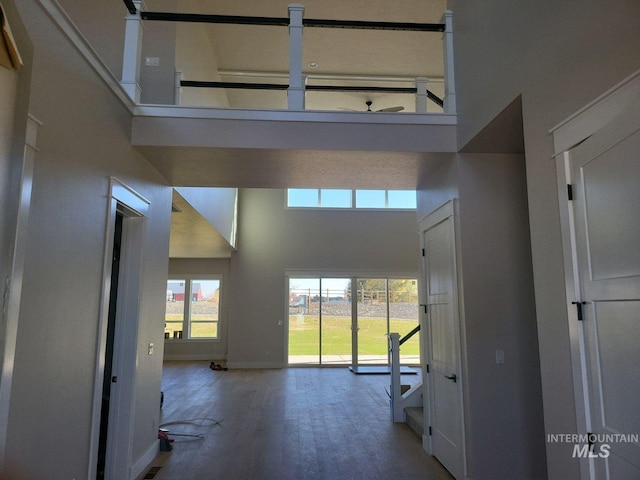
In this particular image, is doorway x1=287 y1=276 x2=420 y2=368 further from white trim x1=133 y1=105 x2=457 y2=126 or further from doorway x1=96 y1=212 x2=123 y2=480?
white trim x1=133 y1=105 x2=457 y2=126

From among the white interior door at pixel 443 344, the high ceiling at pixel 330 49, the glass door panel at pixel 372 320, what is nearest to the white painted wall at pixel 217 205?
the high ceiling at pixel 330 49

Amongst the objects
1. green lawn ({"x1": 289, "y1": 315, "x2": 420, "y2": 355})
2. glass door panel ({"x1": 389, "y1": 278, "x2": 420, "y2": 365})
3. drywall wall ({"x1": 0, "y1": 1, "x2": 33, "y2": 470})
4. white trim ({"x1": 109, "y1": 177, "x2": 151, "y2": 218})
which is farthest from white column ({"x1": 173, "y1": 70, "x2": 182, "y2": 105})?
glass door panel ({"x1": 389, "y1": 278, "x2": 420, "y2": 365})

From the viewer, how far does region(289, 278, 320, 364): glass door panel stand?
981 cm

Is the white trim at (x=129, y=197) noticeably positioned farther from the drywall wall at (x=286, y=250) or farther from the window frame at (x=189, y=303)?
the window frame at (x=189, y=303)

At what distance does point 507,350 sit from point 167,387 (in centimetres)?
615

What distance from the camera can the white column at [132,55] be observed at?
3145mm

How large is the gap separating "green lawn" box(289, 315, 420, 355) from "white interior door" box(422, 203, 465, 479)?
5.88 metres

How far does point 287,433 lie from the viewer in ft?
15.4

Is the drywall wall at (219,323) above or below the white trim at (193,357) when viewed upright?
above

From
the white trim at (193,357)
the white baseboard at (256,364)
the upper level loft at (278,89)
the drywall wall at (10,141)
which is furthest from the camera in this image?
the white trim at (193,357)

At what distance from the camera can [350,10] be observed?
5.18 m

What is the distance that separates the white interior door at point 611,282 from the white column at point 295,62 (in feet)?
7.20

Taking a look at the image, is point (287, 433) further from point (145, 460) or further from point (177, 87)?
point (177, 87)

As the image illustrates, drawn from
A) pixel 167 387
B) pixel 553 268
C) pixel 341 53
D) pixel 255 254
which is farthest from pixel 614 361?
pixel 255 254
